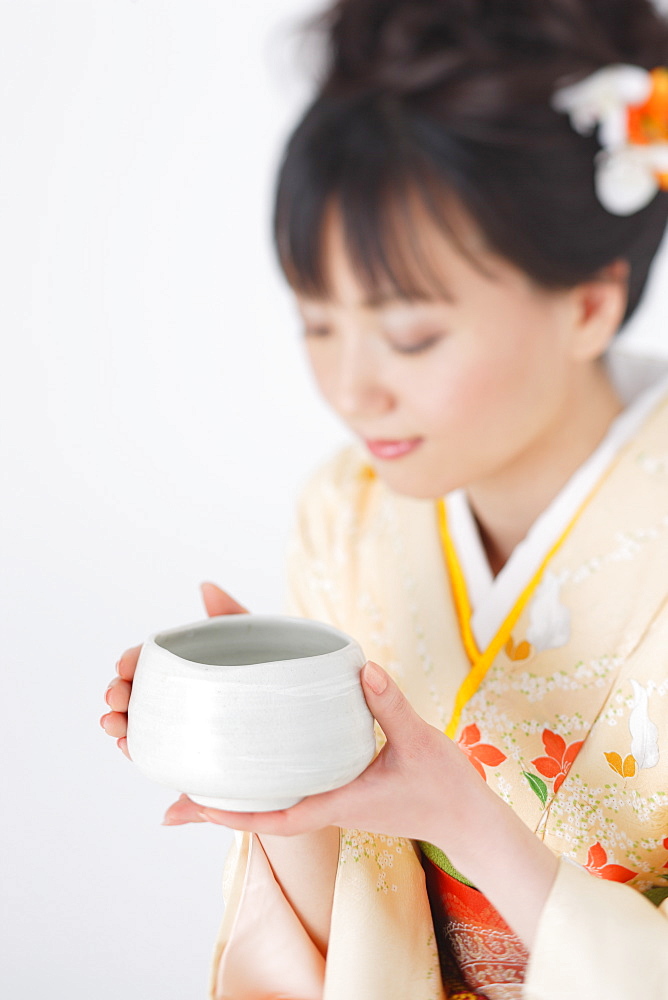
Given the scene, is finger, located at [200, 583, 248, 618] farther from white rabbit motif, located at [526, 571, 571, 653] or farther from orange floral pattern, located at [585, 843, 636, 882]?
orange floral pattern, located at [585, 843, 636, 882]

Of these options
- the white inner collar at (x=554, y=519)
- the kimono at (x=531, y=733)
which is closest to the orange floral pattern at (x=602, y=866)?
the kimono at (x=531, y=733)

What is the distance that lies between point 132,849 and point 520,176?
1288 millimetres

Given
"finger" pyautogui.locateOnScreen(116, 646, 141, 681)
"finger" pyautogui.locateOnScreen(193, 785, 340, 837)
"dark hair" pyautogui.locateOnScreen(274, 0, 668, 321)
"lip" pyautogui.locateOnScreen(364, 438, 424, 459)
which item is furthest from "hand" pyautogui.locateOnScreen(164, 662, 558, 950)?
"dark hair" pyautogui.locateOnScreen(274, 0, 668, 321)

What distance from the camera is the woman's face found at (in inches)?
32.5

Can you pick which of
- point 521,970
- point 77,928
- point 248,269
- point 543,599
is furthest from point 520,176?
point 77,928

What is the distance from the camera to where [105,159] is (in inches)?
74.3

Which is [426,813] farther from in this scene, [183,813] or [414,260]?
[414,260]

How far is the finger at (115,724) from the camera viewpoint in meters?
0.85

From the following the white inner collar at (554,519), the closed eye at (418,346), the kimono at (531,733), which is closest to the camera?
the closed eye at (418,346)

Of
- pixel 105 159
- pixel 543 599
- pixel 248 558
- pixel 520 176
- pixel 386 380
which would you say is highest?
pixel 105 159

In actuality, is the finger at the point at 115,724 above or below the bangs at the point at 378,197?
below

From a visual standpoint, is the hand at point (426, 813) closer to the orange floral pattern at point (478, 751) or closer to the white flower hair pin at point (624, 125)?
the orange floral pattern at point (478, 751)

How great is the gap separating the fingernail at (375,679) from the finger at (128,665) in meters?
0.22

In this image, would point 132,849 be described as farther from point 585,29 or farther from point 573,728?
point 585,29
